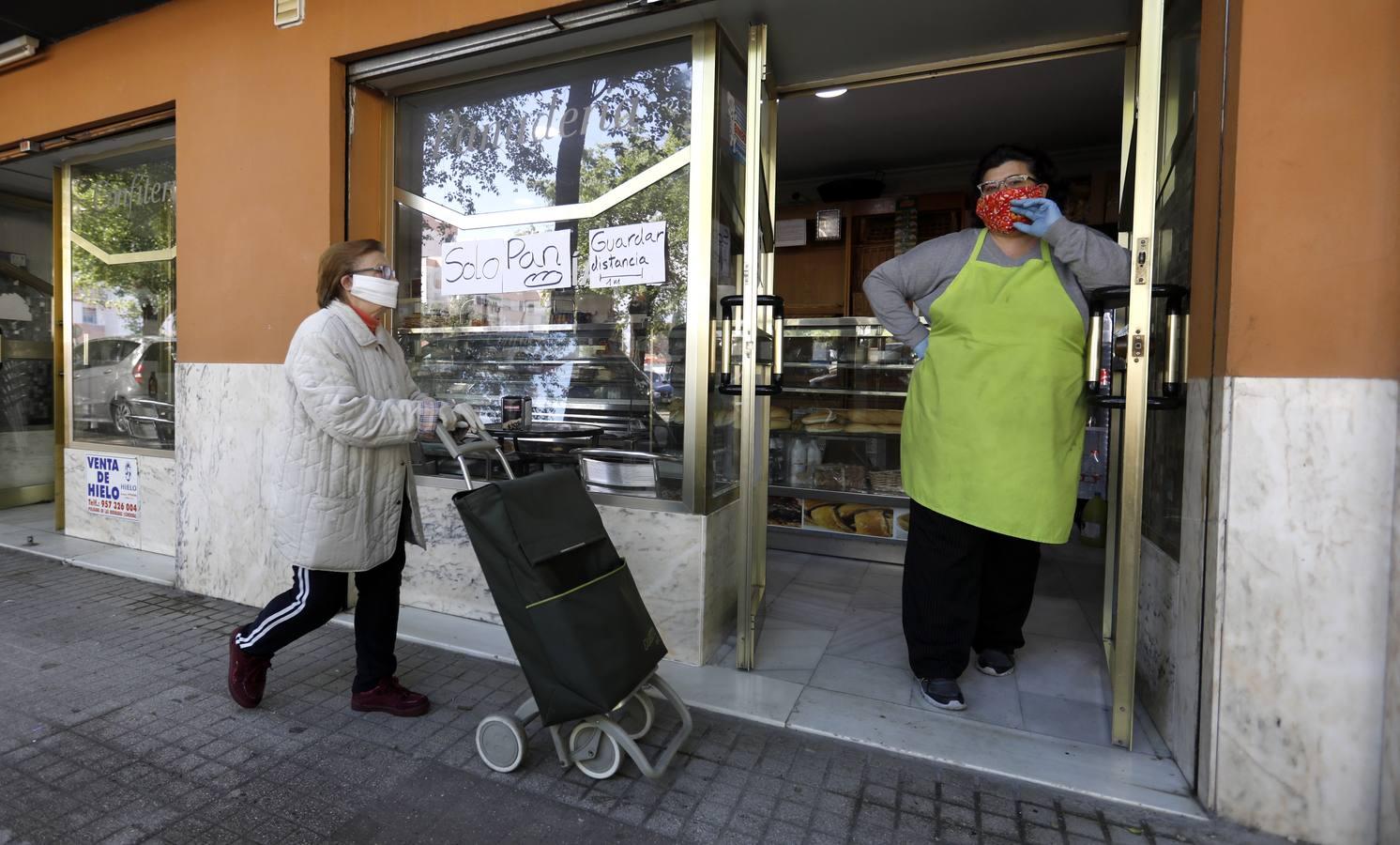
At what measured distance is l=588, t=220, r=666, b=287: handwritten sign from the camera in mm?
3064

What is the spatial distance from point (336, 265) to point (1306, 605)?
3.03 m

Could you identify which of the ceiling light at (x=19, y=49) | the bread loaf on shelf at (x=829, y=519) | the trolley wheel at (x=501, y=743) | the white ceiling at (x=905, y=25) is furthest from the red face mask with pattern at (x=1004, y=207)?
the ceiling light at (x=19, y=49)

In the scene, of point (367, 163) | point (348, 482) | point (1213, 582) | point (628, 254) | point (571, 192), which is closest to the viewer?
point (1213, 582)

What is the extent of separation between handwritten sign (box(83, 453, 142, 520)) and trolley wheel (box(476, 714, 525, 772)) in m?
3.81

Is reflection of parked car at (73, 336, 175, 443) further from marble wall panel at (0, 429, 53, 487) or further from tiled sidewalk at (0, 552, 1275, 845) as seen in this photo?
tiled sidewalk at (0, 552, 1275, 845)

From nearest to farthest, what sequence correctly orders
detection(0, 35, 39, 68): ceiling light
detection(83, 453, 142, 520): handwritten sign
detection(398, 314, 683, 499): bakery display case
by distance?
1. detection(398, 314, 683, 499): bakery display case
2. detection(0, 35, 39, 68): ceiling light
3. detection(83, 453, 142, 520): handwritten sign

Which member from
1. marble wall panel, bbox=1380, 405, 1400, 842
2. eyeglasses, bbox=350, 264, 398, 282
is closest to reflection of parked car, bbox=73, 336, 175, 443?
eyeglasses, bbox=350, 264, 398, 282

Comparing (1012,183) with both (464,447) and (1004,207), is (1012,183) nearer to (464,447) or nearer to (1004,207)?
(1004,207)

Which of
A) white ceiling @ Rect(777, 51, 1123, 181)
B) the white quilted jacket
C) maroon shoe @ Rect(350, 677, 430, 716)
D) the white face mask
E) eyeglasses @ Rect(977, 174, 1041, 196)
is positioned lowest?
maroon shoe @ Rect(350, 677, 430, 716)

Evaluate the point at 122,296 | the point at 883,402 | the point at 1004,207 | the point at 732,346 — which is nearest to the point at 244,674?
the point at 732,346

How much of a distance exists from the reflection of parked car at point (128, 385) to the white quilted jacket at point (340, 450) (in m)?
3.21

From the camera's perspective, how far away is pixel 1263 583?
1.80 metres

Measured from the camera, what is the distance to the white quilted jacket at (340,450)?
7.09 feet

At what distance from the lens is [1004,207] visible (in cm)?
228
